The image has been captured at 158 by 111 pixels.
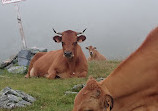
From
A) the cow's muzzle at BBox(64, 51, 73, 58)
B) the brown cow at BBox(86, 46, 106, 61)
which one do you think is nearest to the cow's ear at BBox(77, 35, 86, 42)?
the cow's muzzle at BBox(64, 51, 73, 58)

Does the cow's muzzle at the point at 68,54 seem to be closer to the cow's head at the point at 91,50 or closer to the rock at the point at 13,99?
the rock at the point at 13,99

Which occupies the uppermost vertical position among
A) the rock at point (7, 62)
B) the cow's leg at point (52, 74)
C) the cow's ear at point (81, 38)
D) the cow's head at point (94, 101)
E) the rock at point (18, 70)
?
the cow's head at point (94, 101)

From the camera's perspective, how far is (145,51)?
433 cm

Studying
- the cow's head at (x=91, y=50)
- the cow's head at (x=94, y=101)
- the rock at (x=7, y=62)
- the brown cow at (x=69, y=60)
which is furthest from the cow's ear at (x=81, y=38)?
the cow's head at (x=91, y=50)

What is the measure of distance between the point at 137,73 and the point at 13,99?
13.1 ft

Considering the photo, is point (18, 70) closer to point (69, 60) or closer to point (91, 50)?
point (69, 60)

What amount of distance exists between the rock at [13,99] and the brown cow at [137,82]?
3505 mm

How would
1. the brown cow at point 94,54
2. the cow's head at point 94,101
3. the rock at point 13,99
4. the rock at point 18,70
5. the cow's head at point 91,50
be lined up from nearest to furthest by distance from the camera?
the cow's head at point 94,101, the rock at point 13,99, the rock at point 18,70, the brown cow at point 94,54, the cow's head at point 91,50

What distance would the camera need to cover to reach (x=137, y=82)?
14.0ft

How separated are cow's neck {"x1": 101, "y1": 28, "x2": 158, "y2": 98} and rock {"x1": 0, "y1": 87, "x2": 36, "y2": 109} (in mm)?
3565

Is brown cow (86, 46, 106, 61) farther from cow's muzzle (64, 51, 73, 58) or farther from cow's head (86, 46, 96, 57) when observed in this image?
cow's muzzle (64, 51, 73, 58)

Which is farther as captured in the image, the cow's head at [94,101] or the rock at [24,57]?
the rock at [24,57]

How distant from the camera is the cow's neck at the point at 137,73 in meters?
4.20

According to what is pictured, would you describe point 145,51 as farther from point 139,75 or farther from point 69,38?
point 69,38
